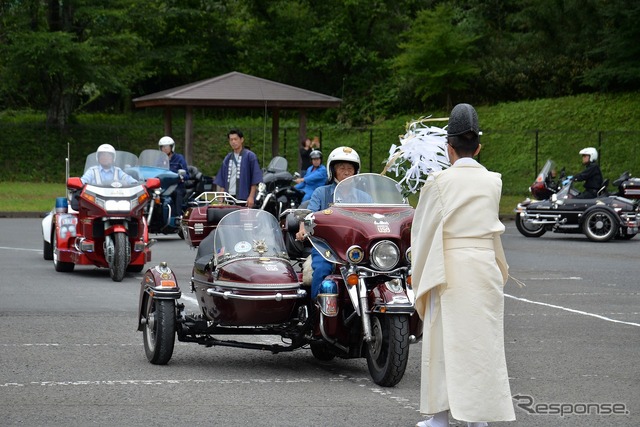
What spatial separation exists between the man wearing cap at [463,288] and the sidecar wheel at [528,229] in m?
18.4

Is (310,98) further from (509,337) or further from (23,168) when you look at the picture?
(509,337)

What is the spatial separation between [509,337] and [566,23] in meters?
38.5

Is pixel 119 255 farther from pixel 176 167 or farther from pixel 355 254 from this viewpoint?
pixel 176 167

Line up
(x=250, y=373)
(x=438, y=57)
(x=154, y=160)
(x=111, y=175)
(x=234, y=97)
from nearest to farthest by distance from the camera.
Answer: (x=250, y=373) → (x=111, y=175) → (x=154, y=160) → (x=234, y=97) → (x=438, y=57)

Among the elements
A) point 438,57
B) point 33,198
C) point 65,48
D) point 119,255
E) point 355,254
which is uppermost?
point 438,57

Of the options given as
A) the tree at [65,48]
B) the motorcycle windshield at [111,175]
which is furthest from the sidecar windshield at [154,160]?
the tree at [65,48]

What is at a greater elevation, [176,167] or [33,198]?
[176,167]

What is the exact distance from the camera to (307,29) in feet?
179

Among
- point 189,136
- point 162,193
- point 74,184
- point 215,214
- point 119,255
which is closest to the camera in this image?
point 215,214

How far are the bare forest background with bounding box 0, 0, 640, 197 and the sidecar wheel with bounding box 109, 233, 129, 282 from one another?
21424 mm

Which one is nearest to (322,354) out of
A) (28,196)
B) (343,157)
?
(343,157)

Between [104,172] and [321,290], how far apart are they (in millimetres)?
7712

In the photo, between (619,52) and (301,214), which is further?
(619,52)

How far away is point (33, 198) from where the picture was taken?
33281 mm
